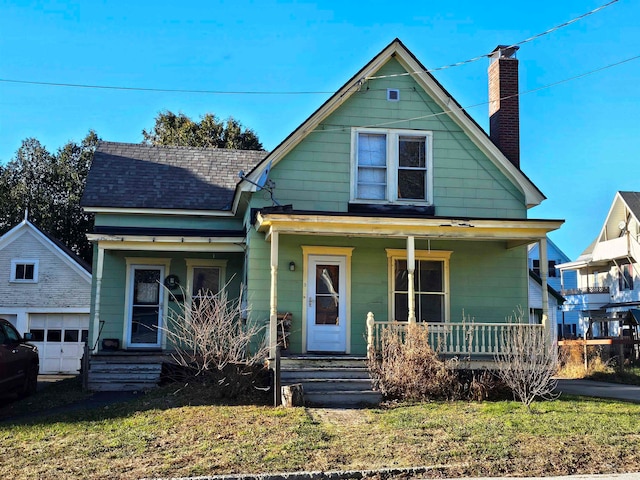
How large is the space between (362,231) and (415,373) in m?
3.17

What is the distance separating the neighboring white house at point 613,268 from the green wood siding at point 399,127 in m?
22.7

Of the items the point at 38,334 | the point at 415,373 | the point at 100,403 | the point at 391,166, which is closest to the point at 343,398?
the point at 415,373

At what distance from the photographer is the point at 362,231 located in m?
13.2

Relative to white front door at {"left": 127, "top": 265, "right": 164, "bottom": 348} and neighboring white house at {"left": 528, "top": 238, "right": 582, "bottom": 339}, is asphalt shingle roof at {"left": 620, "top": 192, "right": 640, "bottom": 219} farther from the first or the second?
white front door at {"left": 127, "top": 265, "right": 164, "bottom": 348}

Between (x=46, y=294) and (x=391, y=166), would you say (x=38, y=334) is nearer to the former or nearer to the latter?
(x=46, y=294)

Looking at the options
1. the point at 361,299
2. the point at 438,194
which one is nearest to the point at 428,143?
the point at 438,194

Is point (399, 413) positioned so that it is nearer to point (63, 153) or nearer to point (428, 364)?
point (428, 364)

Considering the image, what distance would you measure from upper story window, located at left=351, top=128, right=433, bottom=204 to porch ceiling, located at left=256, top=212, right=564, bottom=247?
74.6 inches

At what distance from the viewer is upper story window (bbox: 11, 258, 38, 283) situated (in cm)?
2452

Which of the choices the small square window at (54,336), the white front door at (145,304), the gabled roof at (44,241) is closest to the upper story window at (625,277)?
the gabled roof at (44,241)

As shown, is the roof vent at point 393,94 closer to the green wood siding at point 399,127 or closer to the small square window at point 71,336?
the green wood siding at point 399,127

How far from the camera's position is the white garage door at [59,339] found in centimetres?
2362

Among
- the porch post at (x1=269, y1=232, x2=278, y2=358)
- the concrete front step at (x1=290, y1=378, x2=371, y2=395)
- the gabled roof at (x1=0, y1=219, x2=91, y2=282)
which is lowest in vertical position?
the concrete front step at (x1=290, y1=378, x2=371, y2=395)

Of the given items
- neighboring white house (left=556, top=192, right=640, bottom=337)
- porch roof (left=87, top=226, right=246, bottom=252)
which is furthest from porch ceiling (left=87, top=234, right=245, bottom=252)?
neighboring white house (left=556, top=192, right=640, bottom=337)
